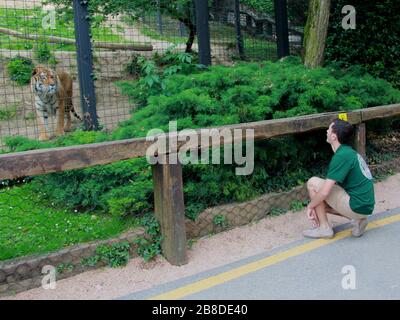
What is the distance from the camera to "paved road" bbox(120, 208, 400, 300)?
3.66 m

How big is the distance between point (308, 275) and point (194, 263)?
100 centimetres

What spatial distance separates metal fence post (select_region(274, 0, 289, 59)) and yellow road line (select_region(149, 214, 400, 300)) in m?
4.92

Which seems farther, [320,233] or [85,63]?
[85,63]

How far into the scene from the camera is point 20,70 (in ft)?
27.0

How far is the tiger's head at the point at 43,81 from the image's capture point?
757 centimetres

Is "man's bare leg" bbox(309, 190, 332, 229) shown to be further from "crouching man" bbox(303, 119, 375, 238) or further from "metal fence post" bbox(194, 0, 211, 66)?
"metal fence post" bbox(194, 0, 211, 66)

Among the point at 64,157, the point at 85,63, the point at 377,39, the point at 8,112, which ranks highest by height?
the point at 377,39

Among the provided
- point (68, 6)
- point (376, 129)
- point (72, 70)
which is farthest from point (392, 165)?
point (68, 6)

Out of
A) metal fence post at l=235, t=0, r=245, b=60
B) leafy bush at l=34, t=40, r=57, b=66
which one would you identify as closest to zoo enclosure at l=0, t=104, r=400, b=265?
metal fence post at l=235, t=0, r=245, b=60

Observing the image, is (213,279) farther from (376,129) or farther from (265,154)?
(376,129)

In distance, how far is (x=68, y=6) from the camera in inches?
376

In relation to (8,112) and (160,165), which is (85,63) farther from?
(160,165)

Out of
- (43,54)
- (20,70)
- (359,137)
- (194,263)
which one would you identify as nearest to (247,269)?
(194,263)

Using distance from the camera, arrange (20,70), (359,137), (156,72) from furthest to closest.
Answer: (20,70) < (156,72) < (359,137)
